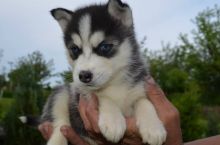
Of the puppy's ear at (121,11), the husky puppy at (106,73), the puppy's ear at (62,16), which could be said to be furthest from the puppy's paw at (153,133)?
the puppy's ear at (62,16)

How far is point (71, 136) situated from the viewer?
4.11 meters

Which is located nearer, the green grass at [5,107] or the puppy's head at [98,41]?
the puppy's head at [98,41]

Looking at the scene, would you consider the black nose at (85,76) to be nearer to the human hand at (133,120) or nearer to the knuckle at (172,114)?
the human hand at (133,120)

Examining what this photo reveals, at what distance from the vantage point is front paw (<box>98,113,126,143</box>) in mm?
3688

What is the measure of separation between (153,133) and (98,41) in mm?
781

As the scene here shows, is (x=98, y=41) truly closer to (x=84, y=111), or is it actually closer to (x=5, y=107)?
(x=84, y=111)

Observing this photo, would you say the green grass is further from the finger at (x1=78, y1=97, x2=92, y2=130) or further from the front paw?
the front paw

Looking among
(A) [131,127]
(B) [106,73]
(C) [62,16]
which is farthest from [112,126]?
(C) [62,16]

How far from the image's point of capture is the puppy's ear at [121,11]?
4155 mm

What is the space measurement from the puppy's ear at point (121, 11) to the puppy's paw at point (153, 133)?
954mm

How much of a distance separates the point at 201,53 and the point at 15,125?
2469 cm

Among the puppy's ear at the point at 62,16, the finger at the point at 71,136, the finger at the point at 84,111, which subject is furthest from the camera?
the puppy's ear at the point at 62,16

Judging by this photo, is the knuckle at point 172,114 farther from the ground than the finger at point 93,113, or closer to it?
closer to it

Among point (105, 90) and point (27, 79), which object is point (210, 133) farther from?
point (105, 90)
